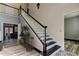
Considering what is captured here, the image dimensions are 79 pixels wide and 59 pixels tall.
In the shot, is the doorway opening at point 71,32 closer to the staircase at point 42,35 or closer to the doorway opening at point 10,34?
the staircase at point 42,35

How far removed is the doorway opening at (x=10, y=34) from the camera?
1.26m

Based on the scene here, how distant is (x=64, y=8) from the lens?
144cm

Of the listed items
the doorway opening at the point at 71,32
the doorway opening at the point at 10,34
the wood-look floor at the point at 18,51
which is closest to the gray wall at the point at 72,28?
the doorway opening at the point at 71,32

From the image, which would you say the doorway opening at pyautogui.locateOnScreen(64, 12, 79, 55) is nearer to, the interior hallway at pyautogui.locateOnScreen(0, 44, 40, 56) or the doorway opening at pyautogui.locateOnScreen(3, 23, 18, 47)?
the interior hallway at pyautogui.locateOnScreen(0, 44, 40, 56)

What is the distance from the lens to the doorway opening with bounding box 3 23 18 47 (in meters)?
1.26

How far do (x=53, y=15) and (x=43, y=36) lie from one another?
453 millimetres

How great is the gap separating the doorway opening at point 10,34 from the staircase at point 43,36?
0.26 metres

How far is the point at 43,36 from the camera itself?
1414mm

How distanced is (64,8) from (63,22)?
254mm

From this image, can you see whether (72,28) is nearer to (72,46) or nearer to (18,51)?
(72,46)

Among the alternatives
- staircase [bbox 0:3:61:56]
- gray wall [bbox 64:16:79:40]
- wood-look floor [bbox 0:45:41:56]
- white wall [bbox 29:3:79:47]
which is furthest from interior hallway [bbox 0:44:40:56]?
gray wall [bbox 64:16:79:40]

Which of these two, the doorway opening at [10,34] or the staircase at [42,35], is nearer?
the doorway opening at [10,34]

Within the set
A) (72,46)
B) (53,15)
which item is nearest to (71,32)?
(72,46)

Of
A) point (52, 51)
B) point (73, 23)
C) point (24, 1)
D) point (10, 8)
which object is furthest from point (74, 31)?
point (10, 8)
